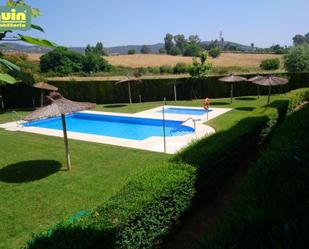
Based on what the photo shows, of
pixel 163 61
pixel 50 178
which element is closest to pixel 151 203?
pixel 50 178

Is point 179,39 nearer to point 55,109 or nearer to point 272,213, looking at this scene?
point 55,109

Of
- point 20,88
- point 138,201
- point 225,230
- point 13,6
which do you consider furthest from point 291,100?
point 20,88

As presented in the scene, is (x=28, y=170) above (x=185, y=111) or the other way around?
the other way around

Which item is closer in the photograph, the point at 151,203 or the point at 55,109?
the point at 151,203

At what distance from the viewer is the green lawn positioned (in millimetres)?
7788

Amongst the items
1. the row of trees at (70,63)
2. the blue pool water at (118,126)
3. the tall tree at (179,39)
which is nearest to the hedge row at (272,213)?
the blue pool water at (118,126)

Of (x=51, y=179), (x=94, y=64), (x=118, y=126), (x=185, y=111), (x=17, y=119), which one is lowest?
(x=118, y=126)

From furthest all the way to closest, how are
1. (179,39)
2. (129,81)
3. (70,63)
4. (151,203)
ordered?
(179,39) < (70,63) < (129,81) < (151,203)

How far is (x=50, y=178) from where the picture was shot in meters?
10.5

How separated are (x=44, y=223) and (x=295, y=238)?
693cm

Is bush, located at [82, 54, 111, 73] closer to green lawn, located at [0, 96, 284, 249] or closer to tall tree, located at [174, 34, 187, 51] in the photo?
green lawn, located at [0, 96, 284, 249]

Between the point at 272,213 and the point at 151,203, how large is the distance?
2.72m

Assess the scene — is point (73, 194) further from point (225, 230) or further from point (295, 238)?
point (295, 238)

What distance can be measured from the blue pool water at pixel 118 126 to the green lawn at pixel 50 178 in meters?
3.35
